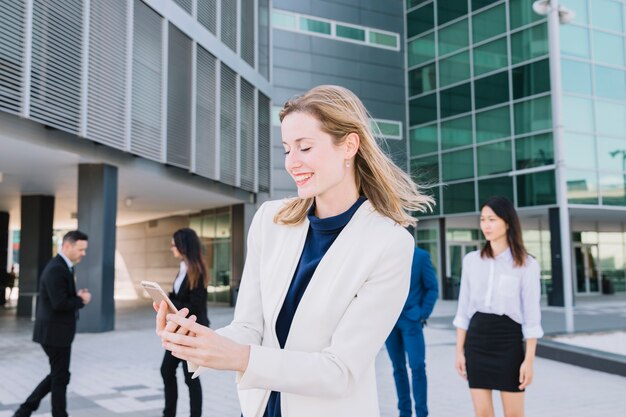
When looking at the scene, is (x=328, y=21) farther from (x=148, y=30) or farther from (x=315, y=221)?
(x=315, y=221)

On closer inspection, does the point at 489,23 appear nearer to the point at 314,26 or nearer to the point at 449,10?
the point at 449,10

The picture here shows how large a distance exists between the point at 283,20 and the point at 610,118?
1324cm

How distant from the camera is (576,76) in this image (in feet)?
70.7

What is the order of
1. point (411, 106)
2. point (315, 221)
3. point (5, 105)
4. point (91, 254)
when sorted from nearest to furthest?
point (315, 221) < point (5, 105) < point (91, 254) < point (411, 106)

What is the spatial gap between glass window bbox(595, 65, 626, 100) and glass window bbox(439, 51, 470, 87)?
16.2 feet

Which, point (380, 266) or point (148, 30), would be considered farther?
point (148, 30)

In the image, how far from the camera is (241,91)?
66.4 ft

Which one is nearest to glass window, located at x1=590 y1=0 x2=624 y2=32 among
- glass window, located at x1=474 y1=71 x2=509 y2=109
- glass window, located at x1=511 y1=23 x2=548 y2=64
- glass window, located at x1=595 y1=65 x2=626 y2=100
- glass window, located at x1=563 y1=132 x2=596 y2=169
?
glass window, located at x1=595 y1=65 x2=626 y2=100

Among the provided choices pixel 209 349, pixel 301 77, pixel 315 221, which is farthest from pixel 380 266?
pixel 301 77

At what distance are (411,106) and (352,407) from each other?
2665cm

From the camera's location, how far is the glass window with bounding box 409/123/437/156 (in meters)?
26.2

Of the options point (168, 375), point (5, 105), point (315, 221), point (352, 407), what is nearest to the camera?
point (352, 407)

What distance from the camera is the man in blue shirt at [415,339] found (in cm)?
607

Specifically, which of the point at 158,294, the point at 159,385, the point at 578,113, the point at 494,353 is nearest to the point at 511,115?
the point at 578,113
